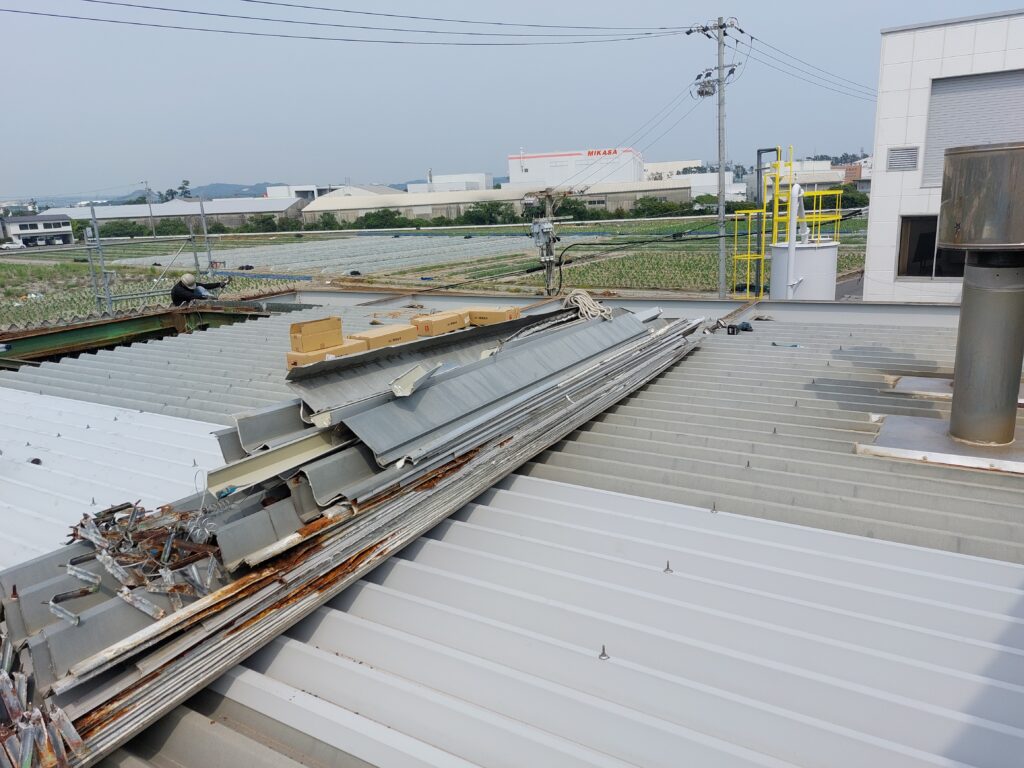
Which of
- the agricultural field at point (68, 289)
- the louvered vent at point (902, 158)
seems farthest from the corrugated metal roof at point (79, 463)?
the louvered vent at point (902, 158)

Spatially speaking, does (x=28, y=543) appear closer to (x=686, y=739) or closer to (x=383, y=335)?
(x=383, y=335)

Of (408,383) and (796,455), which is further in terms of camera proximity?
(796,455)

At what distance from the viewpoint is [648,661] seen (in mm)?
2449

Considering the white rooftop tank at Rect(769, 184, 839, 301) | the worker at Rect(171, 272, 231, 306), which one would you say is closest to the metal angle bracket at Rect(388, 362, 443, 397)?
the worker at Rect(171, 272, 231, 306)

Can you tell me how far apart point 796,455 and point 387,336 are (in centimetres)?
292

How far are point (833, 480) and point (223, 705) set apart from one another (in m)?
3.16

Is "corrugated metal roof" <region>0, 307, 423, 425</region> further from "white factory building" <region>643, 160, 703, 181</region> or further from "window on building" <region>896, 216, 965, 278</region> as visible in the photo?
"white factory building" <region>643, 160, 703, 181</region>

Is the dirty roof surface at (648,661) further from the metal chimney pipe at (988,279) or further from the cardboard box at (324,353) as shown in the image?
the cardboard box at (324,353)

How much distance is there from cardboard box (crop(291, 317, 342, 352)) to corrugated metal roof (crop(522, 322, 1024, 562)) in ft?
5.52

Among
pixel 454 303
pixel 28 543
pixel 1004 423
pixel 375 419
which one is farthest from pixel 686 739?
pixel 454 303

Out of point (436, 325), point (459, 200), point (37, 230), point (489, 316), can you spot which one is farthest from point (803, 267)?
point (37, 230)

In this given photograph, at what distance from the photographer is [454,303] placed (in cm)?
1238

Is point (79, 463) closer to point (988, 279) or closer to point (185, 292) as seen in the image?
point (988, 279)

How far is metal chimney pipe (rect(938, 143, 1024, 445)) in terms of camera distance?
354 cm
